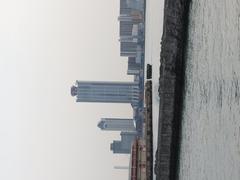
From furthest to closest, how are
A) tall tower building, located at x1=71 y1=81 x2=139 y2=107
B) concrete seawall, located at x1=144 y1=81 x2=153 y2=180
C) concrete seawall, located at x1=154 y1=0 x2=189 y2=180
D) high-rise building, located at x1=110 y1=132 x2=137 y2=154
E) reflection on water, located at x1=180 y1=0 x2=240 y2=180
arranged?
tall tower building, located at x1=71 y1=81 x2=139 y2=107 < high-rise building, located at x1=110 y1=132 x2=137 y2=154 < concrete seawall, located at x1=144 y1=81 x2=153 y2=180 < concrete seawall, located at x1=154 y1=0 x2=189 y2=180 < reflection on water, located at x1=180 y1=0 x2=240 y2=180

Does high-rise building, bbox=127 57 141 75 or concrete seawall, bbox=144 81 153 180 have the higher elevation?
concrete seawall, bbox=144 81 153 180

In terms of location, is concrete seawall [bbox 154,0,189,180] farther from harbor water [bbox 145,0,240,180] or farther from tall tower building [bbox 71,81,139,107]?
tall tower building [bbox 71,81,139,107]

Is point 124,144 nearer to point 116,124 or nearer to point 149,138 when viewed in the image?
point 116,124

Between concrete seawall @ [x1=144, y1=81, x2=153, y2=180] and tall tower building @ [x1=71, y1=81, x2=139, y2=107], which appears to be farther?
tall tower building @ [x1=71, y1=81, x2=139, y2=107]

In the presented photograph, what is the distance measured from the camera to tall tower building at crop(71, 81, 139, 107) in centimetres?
598

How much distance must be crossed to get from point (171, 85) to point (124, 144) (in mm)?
4749

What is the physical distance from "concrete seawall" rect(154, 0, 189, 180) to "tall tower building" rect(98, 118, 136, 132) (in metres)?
4.66

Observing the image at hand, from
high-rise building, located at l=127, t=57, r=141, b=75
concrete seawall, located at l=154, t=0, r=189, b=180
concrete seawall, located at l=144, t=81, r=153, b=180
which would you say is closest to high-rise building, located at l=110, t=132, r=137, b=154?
high-rise building, located at l=127, t=57, r=141, b=75

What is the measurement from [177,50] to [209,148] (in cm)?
20

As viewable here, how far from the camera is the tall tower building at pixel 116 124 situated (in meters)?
5.52

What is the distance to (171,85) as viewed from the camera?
0.66 metres

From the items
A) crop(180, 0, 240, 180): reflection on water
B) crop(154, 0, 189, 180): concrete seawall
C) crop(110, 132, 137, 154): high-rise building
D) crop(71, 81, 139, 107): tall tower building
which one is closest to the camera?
crop(180, 0, 240, 180): reflection on water

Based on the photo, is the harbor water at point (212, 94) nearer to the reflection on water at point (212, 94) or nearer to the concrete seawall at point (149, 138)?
the reflection on water at point (212, 94)

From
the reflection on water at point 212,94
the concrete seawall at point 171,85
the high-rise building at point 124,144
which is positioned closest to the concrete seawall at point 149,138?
the concrete seawall at point 171,85
